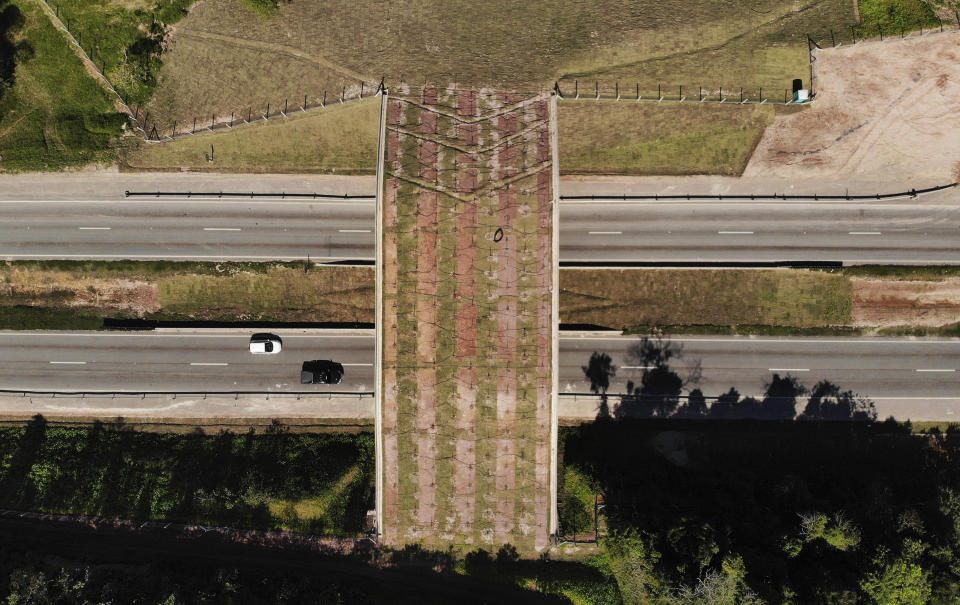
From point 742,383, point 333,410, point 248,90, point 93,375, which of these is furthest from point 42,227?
point 742,383

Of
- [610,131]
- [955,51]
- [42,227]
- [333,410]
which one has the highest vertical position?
[955,51]

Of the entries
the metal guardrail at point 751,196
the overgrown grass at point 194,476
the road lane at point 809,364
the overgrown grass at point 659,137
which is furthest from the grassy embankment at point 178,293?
the metal guardrail at point 751,196

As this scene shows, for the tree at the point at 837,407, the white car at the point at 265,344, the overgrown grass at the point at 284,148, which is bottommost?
the tree at the point at 837,407

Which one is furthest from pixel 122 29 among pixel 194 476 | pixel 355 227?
pixel 194 476

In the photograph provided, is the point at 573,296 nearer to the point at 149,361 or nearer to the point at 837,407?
the point at 837,407

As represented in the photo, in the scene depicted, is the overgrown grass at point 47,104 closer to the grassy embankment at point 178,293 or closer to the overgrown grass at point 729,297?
the grassy embankment at point 178,293

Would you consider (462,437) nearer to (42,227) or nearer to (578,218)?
(578,218)
